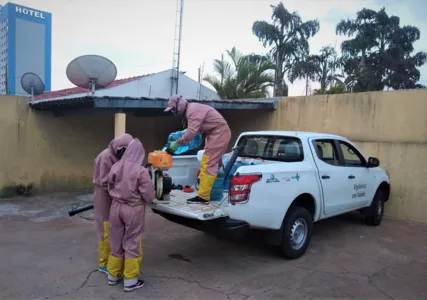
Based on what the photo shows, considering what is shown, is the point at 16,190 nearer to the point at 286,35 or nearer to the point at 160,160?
the point at 160,160

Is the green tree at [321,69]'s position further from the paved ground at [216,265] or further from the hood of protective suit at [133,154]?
the hood of protective suit at [133,154]

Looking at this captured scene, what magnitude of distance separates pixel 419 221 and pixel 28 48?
32.3 meters

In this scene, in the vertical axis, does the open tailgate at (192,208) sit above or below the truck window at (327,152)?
below

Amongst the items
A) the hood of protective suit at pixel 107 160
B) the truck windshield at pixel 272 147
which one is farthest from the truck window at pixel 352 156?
the hood of protective suit at pixel 107 160

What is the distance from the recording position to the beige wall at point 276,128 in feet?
25.1

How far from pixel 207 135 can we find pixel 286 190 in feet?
4.38

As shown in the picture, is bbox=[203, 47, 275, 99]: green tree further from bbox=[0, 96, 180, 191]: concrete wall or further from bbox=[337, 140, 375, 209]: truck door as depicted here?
bbox=[337, 140, 375, 209]: truck door

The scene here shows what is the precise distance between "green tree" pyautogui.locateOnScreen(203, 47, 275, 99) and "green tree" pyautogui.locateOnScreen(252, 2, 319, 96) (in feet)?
17.3

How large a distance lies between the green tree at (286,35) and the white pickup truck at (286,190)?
16.4 m

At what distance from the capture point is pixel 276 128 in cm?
1010

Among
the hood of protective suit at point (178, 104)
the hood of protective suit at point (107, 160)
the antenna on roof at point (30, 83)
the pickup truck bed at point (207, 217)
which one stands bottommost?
the pickup truck bed at point (207, 217)

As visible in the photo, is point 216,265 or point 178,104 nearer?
point 216,265

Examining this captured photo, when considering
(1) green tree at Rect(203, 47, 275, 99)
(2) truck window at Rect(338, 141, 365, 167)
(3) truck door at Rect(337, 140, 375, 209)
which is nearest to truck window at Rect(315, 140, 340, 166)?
(3) truck door at Rect(337, 140, 375, 209)

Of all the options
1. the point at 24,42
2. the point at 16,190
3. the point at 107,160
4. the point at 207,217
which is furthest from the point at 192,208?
the point at 24,42
